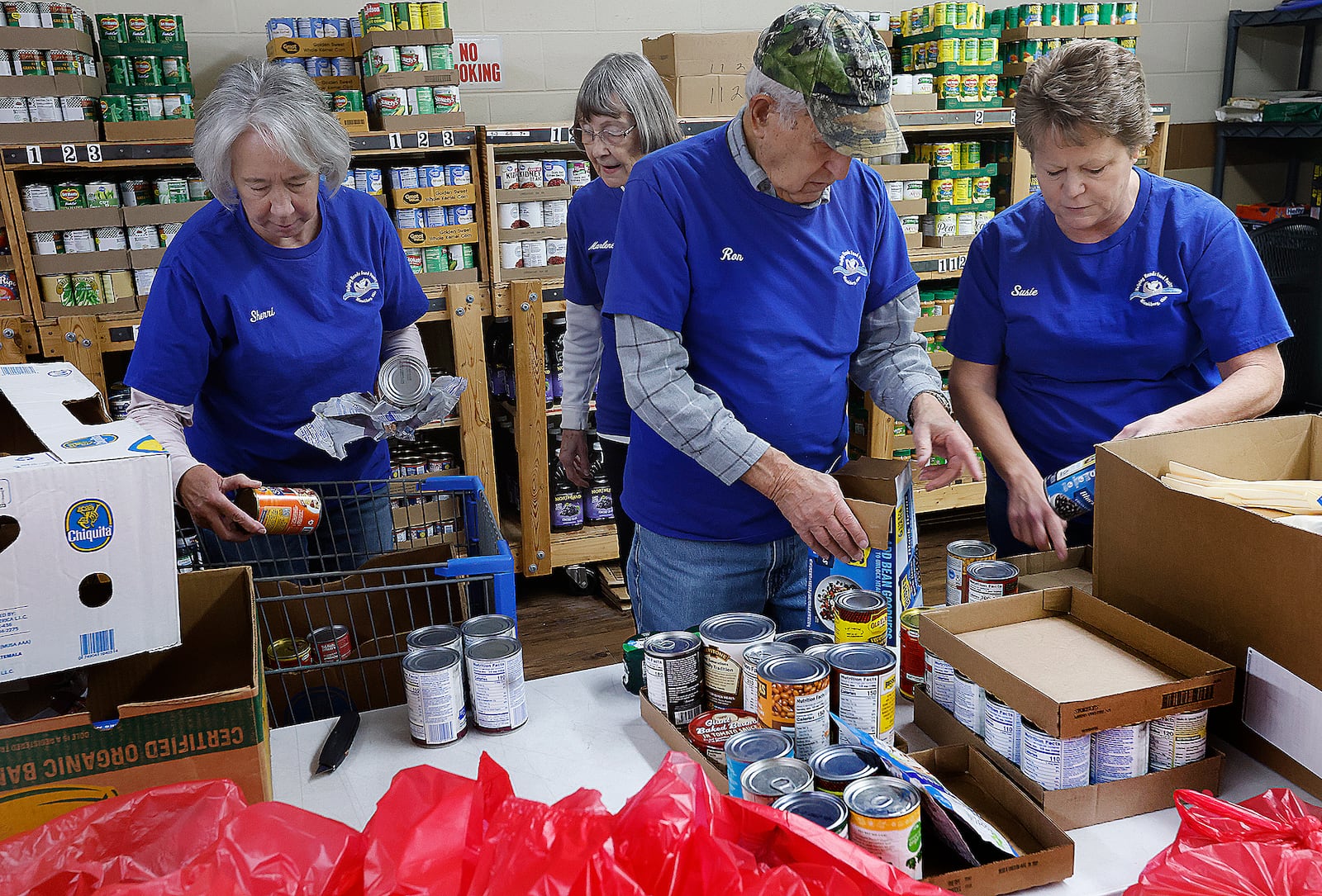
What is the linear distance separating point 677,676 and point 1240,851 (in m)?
0.69

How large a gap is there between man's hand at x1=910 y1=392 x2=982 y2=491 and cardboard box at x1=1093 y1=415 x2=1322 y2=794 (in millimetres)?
272

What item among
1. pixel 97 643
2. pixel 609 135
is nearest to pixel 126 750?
pixel 97 643

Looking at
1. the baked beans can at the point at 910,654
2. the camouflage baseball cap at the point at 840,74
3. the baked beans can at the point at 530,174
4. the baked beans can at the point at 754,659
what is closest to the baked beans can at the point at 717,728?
the baked beans can at the point at 754,659

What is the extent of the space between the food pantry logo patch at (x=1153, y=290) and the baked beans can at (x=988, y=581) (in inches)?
26.4

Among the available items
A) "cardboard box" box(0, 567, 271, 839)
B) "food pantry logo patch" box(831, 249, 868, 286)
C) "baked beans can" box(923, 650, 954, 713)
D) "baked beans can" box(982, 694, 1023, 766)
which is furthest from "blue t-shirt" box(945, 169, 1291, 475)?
"cardboard box" box(0, 567, 271, 839)

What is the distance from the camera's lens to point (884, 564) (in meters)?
1.51

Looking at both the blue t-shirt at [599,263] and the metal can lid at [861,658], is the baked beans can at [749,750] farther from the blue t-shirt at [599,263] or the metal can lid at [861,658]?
the blue t-shirt at [599,263]

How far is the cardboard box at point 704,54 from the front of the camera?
4.06 metres

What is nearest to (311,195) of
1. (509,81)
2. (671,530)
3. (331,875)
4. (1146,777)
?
(671,530)

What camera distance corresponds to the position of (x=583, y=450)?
3039 mm

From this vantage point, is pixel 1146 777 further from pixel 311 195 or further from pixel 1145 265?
pixel 311 195

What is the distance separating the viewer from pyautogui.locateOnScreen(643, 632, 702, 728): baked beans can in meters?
1.42

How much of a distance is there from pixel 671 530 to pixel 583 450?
115cm

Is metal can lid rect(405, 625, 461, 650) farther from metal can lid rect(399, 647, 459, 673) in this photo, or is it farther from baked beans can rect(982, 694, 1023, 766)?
baked beans can rect(982, 694, 1023, 766)
